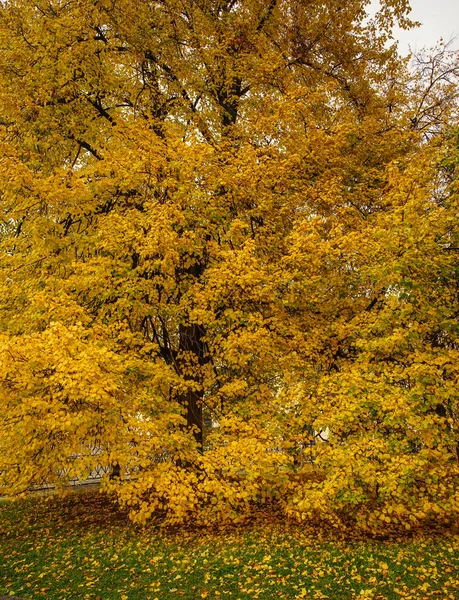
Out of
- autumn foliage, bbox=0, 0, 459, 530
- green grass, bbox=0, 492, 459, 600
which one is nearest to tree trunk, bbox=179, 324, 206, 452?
autumn foliage, bbox=0, 0, 459, 530

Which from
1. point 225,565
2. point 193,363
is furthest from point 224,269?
point 225,565

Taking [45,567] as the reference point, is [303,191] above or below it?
above

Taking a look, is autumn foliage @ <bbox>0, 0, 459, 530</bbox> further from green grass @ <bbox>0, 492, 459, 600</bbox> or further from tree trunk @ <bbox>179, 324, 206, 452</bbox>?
green grass @ <bbox>0, 492, 459, 600</bbox>

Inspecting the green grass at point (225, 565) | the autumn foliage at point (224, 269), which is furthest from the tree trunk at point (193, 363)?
the green grass at point (225, 565)

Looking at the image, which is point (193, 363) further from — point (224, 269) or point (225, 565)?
point (225, 565)

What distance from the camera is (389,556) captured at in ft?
24.6

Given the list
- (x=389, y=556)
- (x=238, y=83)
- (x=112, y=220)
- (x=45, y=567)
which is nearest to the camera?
(x=389, y=556)

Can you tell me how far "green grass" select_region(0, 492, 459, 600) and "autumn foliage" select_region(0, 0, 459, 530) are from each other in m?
0.59

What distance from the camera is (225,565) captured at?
24.5 ft

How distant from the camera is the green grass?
21.5 feet

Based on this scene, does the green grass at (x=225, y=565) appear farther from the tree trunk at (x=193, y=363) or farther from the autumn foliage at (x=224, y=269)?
the tree trunk at (x=193, y=363)

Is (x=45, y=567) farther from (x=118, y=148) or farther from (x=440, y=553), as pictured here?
(x=118, y=148)

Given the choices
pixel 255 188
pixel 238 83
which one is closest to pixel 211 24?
pixel 238 83

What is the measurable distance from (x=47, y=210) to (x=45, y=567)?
6815 millimetres
